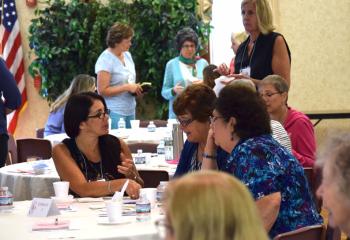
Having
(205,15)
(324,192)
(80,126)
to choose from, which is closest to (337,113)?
(205,15)

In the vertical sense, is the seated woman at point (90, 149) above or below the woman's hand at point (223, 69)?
below

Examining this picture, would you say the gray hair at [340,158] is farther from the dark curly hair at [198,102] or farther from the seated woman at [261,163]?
the dark curly hair at [198,102]

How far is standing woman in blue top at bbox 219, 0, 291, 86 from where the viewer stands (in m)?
5.85

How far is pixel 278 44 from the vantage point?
585 centimetres

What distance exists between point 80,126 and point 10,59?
6156 millimetres

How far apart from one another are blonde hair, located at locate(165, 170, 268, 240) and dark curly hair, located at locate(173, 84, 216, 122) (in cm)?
268

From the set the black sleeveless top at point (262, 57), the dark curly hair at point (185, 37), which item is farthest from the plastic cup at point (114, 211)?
the dark curly hair at point (185, 37)

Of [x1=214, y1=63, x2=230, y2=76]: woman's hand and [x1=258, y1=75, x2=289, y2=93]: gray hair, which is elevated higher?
[x1=214, y1=63, x2=230, y2=76]: woman's hand

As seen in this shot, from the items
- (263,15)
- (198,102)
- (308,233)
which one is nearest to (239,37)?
(263,15)

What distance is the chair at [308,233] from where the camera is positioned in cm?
304

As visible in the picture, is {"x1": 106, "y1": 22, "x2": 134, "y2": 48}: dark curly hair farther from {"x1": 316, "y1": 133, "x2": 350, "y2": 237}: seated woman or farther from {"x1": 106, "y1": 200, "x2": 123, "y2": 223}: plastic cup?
{"x1": 316, "y1": 133, "x2": 350, "y2": 237}: seated woman

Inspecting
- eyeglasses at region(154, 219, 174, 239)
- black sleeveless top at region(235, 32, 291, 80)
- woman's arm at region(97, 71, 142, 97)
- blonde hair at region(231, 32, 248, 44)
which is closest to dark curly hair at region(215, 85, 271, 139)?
eyeglasses at region(154, 219, 174, 239)

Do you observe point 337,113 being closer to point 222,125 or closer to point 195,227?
point 222,125

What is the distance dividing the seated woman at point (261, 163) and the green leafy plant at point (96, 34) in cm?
664
